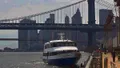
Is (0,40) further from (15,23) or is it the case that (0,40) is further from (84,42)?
(84,42)

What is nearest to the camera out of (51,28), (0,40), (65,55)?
(65,55)

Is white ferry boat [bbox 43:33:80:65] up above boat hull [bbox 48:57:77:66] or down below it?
above

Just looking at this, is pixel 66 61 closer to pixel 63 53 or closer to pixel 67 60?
pixel 67 60

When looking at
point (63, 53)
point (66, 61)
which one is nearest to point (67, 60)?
Answer: point (66, 61)

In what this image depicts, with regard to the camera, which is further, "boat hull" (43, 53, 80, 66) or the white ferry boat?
the white ferry boat

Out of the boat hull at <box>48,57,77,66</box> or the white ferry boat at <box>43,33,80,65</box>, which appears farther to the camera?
the white ferry boat at <box>43,33,80,65</box>

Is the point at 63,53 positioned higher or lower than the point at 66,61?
higher

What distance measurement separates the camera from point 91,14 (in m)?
178

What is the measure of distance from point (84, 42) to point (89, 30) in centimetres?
1245

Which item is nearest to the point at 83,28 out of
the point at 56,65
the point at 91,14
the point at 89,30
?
the point at 89,30

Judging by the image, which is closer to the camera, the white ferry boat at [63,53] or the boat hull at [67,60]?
the boat hull at [67,60]

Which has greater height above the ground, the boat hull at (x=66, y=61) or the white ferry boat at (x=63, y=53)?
the white ferry boat at (x=63, y=53)

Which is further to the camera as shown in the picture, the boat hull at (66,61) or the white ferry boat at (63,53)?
the white ferry boat at (63,53)

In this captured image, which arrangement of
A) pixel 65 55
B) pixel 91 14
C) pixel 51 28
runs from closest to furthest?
1. pixel 65 55
2. pixel 51 28
3. pixel 91 14
